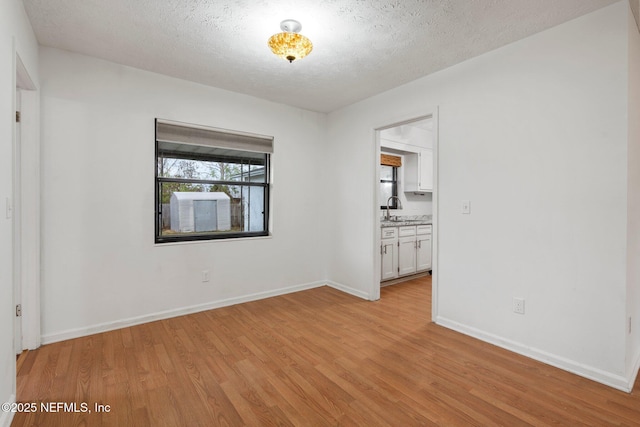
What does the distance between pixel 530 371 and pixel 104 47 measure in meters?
4.22

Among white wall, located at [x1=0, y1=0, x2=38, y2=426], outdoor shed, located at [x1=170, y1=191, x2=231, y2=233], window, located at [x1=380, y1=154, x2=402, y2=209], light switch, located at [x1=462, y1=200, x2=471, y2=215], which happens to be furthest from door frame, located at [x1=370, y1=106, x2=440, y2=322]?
white wall, located at [x1=0, y1=0, x2=38, y2=426]

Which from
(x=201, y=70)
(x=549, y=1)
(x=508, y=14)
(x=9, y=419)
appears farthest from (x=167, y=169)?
(x=549, y=1)

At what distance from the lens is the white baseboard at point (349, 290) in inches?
155

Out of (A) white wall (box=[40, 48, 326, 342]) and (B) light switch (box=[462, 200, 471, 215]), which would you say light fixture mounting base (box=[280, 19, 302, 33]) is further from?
(B) light switch (box=[462, 200, 471, 215])

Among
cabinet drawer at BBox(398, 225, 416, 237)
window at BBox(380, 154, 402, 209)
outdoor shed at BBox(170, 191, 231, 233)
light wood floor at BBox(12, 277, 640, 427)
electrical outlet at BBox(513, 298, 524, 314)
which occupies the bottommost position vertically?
light wood floor at BBox(12, 277, 640, 427)

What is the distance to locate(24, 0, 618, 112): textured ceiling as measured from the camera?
82.4 inches

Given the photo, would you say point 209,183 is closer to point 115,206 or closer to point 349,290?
point 115,206

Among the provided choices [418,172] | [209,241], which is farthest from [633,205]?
[209,241]

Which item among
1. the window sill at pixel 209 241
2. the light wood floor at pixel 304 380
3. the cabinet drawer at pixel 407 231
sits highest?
the cabinet drawer at pixel 407 231

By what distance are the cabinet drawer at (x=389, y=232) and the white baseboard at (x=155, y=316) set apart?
4.27 feet

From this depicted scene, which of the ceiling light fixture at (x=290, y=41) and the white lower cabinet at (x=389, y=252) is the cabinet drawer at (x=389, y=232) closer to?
the white lower cabinet at (x=389, y=252)

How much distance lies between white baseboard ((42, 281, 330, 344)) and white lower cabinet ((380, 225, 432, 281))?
1.22 metres

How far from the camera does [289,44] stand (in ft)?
7.27

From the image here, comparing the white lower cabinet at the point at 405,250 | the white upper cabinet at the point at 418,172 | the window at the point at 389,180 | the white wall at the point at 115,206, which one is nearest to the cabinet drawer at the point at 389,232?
the white lower cabinet at the point at 405,250
